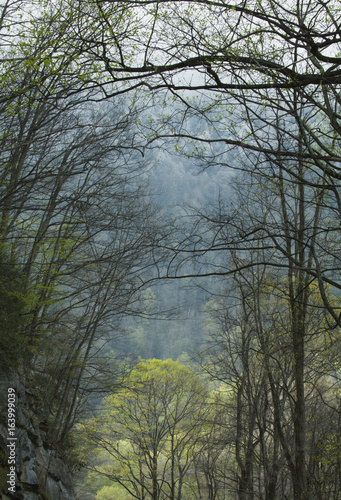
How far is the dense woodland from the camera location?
368 cm

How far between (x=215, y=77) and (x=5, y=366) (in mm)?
4709

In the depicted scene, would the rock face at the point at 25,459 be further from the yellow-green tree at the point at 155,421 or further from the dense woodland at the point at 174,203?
the yellow-green tree at the point at 155,421

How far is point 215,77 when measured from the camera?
359 cm

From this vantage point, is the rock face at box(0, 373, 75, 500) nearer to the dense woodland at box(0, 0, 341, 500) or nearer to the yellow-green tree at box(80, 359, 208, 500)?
the dense woodland at box(0, 0, 341, 500)

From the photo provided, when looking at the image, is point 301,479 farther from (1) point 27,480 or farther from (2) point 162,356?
(2) point 162,356

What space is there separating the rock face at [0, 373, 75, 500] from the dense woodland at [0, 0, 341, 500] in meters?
0.60

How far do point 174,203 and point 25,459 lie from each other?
606cm

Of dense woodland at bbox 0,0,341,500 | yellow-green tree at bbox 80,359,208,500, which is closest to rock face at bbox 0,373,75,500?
dense woodland at bbox 0,0,341,500

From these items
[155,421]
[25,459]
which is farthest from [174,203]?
[155,421]

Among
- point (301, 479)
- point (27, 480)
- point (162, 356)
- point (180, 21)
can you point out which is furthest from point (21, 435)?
point (162, 356)

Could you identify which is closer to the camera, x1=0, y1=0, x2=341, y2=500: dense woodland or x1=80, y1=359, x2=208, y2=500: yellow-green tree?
x1=0, y1=0, x2=341, y2=500: dense woodland

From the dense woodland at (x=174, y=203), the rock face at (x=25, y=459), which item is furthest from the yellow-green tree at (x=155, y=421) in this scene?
the rock face at (x=25, y=459)

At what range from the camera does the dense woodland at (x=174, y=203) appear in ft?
12.1

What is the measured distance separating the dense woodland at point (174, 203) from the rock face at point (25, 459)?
596mm
